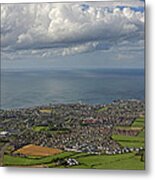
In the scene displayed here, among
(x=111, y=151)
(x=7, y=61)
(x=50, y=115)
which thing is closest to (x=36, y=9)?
(x=7, y=61)

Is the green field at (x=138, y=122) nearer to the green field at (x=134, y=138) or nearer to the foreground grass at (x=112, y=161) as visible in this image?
the green field at (x=134, y=138)

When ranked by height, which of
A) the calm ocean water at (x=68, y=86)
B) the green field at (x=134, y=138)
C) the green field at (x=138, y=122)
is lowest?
the green field at (x=134, y=138)

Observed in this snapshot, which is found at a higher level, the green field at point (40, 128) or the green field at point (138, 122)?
the green field at point (138, 122)

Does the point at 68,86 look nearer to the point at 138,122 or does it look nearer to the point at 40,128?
the point at 40,128

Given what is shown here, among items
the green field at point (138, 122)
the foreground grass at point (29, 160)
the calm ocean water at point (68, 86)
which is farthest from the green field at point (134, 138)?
the foreground grass at point (29, 160)

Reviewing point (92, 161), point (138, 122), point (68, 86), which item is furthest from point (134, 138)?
point (68, 86)

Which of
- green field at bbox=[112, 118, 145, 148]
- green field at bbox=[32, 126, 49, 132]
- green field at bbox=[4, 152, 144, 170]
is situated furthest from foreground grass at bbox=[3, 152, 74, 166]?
green field at bbox=[112, 118, 145, 148]

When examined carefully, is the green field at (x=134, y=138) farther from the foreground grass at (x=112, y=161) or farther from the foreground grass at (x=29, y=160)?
the foreground grass at (x=29, y=160)

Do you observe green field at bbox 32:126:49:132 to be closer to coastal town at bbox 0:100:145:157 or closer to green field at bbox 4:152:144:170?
coastal town at bbox 0:100:145:157
